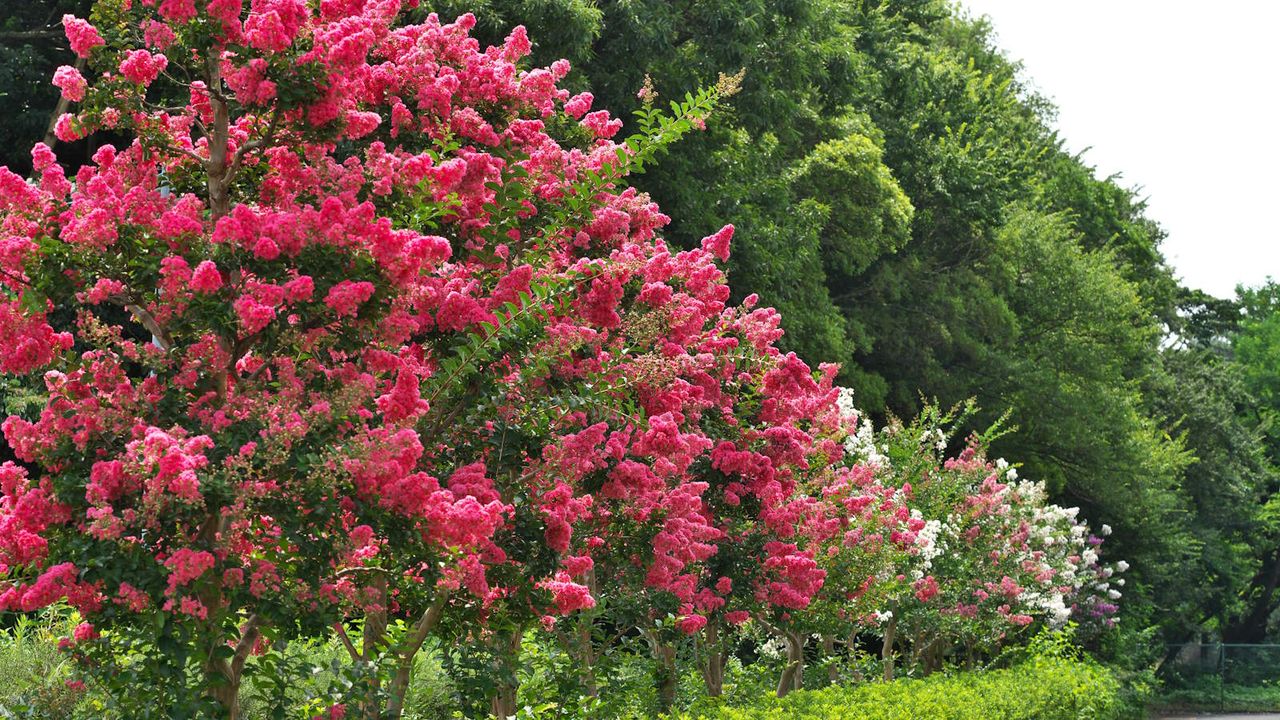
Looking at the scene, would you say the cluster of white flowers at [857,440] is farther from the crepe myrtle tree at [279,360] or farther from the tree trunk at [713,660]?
the crepe myrtle tree at [279,360]

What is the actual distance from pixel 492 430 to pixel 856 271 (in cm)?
1903

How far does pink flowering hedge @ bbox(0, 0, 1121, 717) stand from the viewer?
5203 millimetres

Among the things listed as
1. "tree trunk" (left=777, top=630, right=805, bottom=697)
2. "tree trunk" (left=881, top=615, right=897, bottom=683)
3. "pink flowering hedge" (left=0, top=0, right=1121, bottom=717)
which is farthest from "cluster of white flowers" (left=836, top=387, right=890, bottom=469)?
"pink flowering hedge" (left=0, top=0, right=1121, bottom=717)

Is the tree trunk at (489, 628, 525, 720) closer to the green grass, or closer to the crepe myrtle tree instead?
the crepe myrtle tree

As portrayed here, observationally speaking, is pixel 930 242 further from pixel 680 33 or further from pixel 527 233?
pixel 527 233

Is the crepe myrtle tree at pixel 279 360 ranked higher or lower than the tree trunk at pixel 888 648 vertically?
higher

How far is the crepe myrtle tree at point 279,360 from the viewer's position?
518cm

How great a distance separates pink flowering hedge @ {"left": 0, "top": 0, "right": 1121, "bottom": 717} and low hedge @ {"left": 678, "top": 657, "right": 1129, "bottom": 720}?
2.84m

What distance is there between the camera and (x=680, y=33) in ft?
64.9

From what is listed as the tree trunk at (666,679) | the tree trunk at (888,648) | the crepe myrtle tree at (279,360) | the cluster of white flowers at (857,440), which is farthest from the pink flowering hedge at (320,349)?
the tree trunk at (888,648)

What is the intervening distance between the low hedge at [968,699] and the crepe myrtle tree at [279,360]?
10.6 ft

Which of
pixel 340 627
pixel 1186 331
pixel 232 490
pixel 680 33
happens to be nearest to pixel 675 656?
pixel 340 627

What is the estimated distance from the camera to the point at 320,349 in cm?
571

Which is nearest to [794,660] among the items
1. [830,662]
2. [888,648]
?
[830,662]
